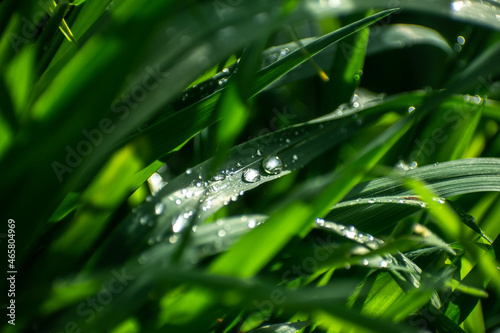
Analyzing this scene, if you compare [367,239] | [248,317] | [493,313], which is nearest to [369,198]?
[367,239]

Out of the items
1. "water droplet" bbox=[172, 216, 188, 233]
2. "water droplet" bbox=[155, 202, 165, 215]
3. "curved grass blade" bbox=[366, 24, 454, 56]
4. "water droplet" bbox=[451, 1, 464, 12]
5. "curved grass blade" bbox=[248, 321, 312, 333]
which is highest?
"water droplet" bbox=[451, 1, 464, 12]

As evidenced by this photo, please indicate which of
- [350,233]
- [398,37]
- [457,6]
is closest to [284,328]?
[350,233]

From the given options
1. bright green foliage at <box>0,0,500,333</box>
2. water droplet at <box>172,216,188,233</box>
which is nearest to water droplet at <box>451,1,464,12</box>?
bright green foliage at <box>0,0,500,333</box>

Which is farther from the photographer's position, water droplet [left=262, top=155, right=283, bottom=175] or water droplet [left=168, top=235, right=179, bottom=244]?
water droplet [left=262, top=155, right=283, bottom=175]

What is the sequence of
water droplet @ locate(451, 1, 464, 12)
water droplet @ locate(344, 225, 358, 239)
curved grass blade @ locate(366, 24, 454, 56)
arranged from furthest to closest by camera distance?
curved grass blade @ locate(366, 24, 454, 56) → water droplet @ locate(344, 225, 358, 239) → water droplet @ locate(451, 1, 464, 12)

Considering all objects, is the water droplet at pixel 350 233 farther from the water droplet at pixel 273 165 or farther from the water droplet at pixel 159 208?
the water droplet at pixel 159 208

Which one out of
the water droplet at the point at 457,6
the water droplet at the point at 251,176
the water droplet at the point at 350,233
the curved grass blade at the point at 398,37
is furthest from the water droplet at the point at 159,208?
the curved grass blade at the point at 398,37

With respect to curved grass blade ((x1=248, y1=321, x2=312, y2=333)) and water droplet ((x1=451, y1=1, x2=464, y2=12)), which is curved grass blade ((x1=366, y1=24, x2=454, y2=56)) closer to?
water droplet ((x1=451, y1=1, x2=464, y2=12))
